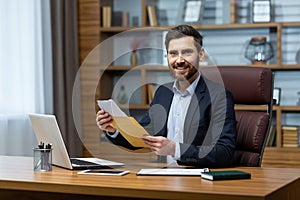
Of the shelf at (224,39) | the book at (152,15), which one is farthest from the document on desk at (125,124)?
the book at (152,15)

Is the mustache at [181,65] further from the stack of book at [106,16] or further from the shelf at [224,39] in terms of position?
the stack of book at [106,16]

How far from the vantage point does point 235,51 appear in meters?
5.48

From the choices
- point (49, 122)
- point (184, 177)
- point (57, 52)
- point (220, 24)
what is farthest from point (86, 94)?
point (184, 177)

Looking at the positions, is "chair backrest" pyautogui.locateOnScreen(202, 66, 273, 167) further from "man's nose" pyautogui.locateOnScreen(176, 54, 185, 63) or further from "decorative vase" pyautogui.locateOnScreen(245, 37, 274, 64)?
"decorative vase" pyautogui.locateOnScreen(245, 37, 274, 64)

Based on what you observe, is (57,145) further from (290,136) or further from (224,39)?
(224,39)

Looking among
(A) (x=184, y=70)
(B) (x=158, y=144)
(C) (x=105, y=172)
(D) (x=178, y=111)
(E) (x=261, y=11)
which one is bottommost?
(C) (x=105, y=172)

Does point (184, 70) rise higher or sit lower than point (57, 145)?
higher

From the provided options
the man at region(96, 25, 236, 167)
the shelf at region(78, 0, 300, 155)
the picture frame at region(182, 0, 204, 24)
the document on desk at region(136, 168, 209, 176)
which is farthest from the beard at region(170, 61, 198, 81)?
the picture frame at region(182, 0, 204, 24)

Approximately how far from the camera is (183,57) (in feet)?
8.52

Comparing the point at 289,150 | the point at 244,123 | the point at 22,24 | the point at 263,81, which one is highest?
the point at 22,24

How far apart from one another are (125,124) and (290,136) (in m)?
2.96

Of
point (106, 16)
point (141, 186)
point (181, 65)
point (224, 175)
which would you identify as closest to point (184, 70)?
point (181, 65)

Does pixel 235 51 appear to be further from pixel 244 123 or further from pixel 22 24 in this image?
pixel 244 123

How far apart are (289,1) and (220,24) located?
0.60 metres
